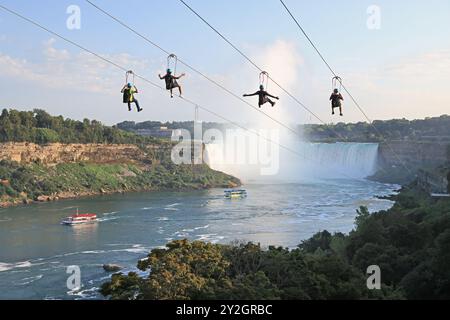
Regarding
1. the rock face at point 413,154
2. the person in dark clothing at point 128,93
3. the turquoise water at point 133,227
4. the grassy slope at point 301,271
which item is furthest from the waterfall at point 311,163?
the person in dark clothing at point 128,93

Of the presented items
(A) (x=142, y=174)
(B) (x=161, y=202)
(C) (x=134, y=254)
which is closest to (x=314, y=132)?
(A) (x=142, y=174)

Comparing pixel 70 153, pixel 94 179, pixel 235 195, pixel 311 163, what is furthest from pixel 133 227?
pixel 311 163

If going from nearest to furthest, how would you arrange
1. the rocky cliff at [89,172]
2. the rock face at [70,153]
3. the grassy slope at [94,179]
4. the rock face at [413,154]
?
the grassy slope at [94,179] → the rocky cliff at [89,172] → the rock face at [70,153] → the rock face at [413,154]

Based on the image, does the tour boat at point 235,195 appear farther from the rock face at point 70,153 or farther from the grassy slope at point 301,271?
the grassy slope at point 301,271

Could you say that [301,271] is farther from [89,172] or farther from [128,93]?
[89,172]

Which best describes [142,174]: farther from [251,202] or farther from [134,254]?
[134,254]
